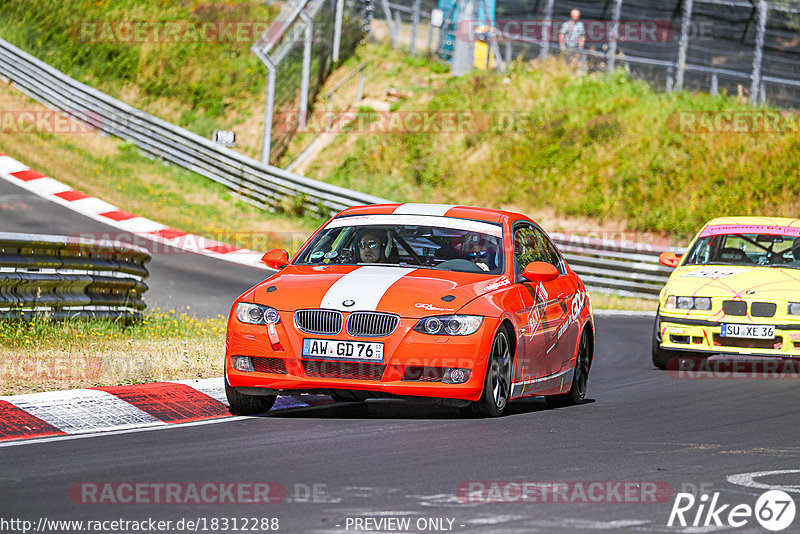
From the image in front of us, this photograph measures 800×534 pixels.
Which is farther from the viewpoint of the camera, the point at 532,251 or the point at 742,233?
the point at 742,233

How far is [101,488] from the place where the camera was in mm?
6203

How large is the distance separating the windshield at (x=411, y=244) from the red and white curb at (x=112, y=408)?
1.14 meters

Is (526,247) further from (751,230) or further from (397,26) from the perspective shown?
(397,26)

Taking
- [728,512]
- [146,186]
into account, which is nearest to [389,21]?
[146,186]

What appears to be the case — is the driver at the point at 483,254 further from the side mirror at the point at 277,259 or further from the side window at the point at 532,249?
the side mirror at the point at 277,259

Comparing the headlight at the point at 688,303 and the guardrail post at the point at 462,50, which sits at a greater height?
the guardrail post at the point at 462,50

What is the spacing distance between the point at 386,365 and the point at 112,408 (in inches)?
71.3

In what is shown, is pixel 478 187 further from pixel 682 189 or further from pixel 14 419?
pixel 14 419

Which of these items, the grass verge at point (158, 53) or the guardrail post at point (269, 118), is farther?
the grass verge at point (158, 53)

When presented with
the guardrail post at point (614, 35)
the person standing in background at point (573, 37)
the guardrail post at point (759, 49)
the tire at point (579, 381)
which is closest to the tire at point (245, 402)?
the tire at point (579, 381)

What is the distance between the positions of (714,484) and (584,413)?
3206mm

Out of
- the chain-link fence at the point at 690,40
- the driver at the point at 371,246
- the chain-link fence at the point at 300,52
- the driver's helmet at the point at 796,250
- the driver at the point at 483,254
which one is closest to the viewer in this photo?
the driver at the point at 483,254

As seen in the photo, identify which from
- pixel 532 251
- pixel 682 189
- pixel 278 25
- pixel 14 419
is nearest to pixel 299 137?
pixel 278 25

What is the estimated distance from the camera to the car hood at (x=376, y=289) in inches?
342
